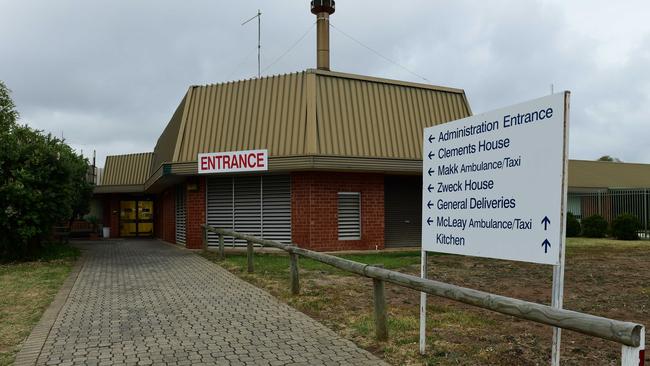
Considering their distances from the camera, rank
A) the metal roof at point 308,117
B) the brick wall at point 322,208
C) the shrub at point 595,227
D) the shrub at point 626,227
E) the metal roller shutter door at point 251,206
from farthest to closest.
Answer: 1. the shrub at point 595,227
2. the shrub at point 626,227
3. the metal roller shutter door at point 251,206
4. the brick wall at point 322,208
5. the metal roof at point 308,117

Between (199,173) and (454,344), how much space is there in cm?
1234

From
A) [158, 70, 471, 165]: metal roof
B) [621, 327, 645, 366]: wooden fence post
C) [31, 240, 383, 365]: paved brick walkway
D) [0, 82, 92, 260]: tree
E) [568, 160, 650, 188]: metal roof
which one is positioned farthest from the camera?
[568, 160, 650, 188]: metal roof

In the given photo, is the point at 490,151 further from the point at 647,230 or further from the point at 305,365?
the point at 647,230

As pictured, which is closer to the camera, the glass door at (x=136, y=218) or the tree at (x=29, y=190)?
the tree at (x=29, y=190)

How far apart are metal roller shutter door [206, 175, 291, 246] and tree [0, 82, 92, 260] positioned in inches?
179

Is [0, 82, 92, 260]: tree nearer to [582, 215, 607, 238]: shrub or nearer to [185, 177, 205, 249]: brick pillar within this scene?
[185, 177, 205, 249]: brick pillar

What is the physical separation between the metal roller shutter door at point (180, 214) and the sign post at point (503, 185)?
1528 cm

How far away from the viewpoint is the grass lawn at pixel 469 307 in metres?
5.33

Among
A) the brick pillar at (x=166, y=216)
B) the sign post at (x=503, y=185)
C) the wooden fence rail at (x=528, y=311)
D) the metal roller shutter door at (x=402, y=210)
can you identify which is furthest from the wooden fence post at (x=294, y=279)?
the brick pillar at (x=166, y=216)

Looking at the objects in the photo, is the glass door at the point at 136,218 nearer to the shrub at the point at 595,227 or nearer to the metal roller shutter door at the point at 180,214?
the metal roller shutter door at the point at 180,214

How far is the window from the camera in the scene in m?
16.9

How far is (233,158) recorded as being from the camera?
1619cm

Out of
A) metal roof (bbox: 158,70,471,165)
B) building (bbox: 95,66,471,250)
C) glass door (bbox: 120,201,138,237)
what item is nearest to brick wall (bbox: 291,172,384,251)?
building (bbox: 95,66,471,250)

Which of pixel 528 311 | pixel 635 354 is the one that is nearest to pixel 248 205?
pixel 528 311
